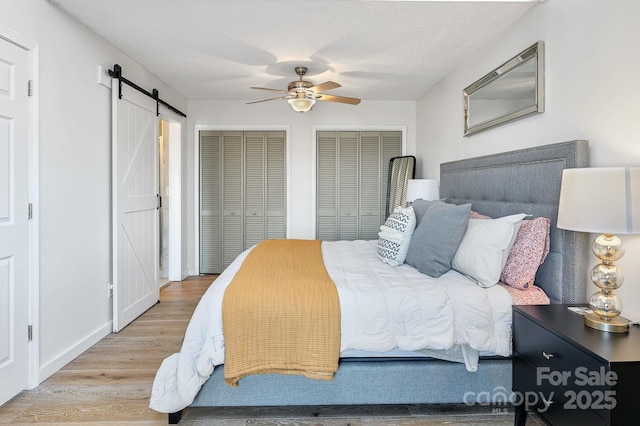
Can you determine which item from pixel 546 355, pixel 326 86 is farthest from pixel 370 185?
pixel 546 355

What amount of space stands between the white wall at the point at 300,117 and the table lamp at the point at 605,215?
3.65 metres

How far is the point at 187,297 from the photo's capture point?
4.14 meters

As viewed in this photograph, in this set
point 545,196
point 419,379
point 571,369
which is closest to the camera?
point 571,369

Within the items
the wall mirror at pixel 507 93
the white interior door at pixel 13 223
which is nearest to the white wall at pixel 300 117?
the wall mirror at pixel 507 93

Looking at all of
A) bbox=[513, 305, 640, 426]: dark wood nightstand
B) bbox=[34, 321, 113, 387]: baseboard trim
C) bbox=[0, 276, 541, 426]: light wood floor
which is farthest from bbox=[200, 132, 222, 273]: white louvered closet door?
bbox=[513, 305, 640, 426]: dark wood nightstand

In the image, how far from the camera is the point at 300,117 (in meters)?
5.07

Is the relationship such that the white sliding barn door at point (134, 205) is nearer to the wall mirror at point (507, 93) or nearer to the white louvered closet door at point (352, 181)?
the white louvered closet door at point (352, 181)

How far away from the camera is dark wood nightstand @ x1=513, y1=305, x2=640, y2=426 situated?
1226 mm

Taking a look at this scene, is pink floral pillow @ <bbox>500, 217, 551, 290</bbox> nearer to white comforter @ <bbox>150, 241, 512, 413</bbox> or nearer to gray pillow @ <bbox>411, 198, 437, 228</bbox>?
white comforter @ <bbox>150, 241, 512, 413</bbox>

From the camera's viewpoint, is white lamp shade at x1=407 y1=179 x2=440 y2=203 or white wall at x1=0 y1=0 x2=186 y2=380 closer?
white wall at x1=0 y1=0 x2=186 y2=380

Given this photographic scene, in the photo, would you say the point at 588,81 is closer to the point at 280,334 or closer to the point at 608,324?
the point at 608,324

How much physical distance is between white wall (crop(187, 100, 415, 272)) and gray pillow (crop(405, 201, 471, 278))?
2917 millimetres

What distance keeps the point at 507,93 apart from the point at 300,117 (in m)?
2.89

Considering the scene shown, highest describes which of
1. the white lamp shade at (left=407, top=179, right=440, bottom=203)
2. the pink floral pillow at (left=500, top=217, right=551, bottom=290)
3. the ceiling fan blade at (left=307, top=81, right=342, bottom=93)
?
the ceiling fan blade at (left=307, top=81, right=342, bottom=93)
